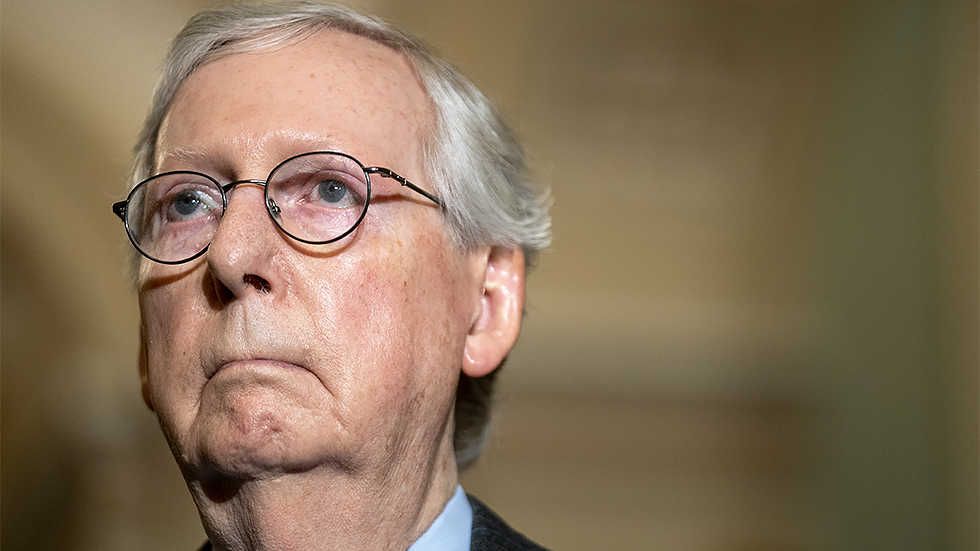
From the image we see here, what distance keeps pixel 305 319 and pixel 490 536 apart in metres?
0.64

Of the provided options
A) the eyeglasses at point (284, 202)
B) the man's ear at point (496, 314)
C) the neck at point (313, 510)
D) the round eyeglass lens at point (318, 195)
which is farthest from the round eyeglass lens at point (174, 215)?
the man's ear at point (496, 314)

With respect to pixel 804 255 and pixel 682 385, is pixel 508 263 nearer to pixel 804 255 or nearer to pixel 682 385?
pixel 682 385

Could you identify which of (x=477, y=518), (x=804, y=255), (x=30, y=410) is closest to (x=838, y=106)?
(x=804, y=255)

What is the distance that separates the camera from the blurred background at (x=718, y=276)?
151 inches

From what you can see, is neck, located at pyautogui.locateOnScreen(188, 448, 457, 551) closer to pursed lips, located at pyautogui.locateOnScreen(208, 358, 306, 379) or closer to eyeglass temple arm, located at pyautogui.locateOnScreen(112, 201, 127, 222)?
pursed lips, located at pyautogui.locateOnScreen(208, 358, 306, 379)

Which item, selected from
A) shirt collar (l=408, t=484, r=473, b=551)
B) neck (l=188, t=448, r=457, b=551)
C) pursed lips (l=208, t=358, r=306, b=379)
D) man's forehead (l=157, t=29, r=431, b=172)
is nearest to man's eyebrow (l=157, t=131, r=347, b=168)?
man's forehead (l=157, t=29, r=431, b=172)

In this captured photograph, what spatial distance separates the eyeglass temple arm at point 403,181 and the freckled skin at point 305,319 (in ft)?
0.06

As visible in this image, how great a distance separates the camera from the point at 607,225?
4.14 m

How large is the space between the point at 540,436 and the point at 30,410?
2205 millimetres

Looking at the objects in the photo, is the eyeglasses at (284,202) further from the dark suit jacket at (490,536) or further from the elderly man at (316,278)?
the dark suit jacket at (490,536)

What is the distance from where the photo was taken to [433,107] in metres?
1.69

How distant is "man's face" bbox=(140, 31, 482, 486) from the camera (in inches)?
53.5

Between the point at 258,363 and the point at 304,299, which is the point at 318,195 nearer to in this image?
the point at 304,299

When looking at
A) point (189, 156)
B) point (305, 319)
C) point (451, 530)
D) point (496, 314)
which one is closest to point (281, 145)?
point (189, 156)
